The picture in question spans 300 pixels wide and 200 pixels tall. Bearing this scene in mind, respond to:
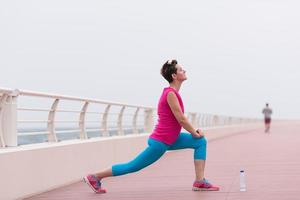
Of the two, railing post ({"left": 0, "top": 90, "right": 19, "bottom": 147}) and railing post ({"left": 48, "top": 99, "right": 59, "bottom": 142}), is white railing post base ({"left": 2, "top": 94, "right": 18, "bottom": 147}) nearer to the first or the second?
railing post ({"left": 0, "top": 90, "right": 19, "bottom": 147})

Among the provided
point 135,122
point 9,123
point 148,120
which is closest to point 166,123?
point 9,123

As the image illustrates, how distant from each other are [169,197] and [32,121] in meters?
2.49

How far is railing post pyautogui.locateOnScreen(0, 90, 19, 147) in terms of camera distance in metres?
10.2

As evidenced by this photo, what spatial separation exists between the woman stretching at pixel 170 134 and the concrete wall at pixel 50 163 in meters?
0.81

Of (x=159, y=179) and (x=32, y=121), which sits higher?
(x=32, y=121)

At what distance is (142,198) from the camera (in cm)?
979

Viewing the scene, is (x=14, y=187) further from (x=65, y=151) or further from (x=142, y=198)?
(x=65, y=151)

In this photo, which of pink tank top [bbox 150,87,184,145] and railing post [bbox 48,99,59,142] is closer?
pink tank top [bbox 150,87,184,145]

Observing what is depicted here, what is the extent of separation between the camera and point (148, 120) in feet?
73.4

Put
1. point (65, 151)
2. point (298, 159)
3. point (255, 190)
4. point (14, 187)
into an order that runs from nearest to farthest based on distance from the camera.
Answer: point (14, 187) < point (255, 190) < point (65, 151) < point (298, 159)

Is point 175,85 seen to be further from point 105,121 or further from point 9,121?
point 105,121

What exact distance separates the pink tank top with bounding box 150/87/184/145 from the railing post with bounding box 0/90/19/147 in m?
1.88

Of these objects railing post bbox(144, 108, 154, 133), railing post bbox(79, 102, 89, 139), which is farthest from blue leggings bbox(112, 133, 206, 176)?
railing post bbox(144, 108, 154, 133)

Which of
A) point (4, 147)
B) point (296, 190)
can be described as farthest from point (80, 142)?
point (296, 190)
